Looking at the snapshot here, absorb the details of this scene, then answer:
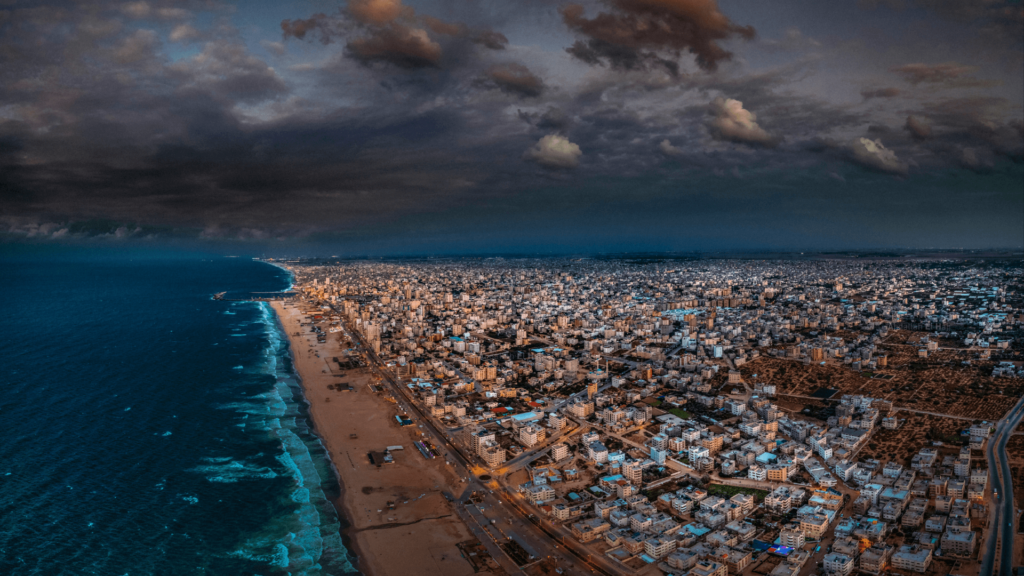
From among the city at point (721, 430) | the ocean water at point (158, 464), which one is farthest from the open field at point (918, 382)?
the ocean water at point (158, 464)

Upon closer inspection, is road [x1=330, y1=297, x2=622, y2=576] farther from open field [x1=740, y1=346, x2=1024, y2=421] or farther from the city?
open field [x1=740, y1=346, x2=1024, y2=421]

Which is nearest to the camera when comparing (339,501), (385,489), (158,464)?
(339,501)

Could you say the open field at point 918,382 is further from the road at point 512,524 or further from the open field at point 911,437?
the road at point 512,524

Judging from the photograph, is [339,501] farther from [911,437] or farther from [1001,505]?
[911,437]

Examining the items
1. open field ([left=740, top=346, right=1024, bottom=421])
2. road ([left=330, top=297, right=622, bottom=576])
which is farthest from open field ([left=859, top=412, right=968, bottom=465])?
road ([left=330, top=297, right=622, bottom=576])

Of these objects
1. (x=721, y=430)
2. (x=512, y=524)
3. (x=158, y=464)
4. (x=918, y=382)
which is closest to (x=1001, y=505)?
(x=721, y=430)

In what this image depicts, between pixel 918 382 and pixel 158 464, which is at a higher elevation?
pixel 918 382
